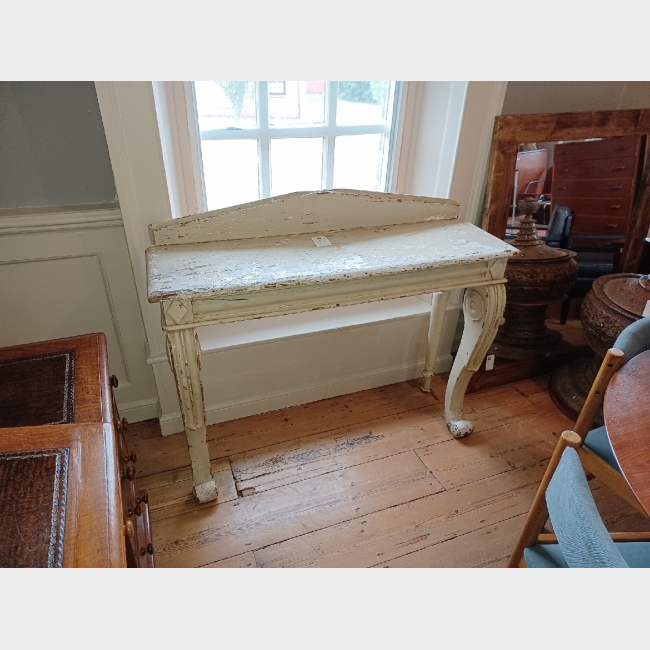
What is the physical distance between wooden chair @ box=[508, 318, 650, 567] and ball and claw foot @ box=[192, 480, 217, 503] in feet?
3.42

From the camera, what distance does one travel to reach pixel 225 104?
1775mm

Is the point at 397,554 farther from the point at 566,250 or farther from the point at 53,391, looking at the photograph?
the point at 566,250

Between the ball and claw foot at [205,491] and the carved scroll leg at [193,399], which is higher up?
the carved scroll leg at [193,399]

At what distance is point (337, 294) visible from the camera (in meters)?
1.42

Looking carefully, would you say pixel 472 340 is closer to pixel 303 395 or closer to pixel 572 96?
pixel 303 395

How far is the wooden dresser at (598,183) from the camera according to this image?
2.08 m

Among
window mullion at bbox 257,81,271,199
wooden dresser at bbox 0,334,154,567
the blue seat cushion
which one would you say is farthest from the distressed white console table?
the blue seat cushion

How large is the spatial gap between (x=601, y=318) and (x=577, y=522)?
1.42 metres

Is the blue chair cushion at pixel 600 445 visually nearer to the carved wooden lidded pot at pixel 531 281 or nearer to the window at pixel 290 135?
the carved wooden lidded pot at pixel 531 281

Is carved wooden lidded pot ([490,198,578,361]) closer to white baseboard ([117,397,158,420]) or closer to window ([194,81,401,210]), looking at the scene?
window ([194,81,401,210])

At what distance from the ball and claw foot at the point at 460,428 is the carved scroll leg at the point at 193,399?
1070mm

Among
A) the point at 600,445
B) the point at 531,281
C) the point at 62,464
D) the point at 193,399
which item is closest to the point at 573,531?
the point at 600,445

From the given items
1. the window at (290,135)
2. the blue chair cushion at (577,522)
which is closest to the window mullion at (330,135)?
the window at (290,135)

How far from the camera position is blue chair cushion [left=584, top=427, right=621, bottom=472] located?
130 centimetres
